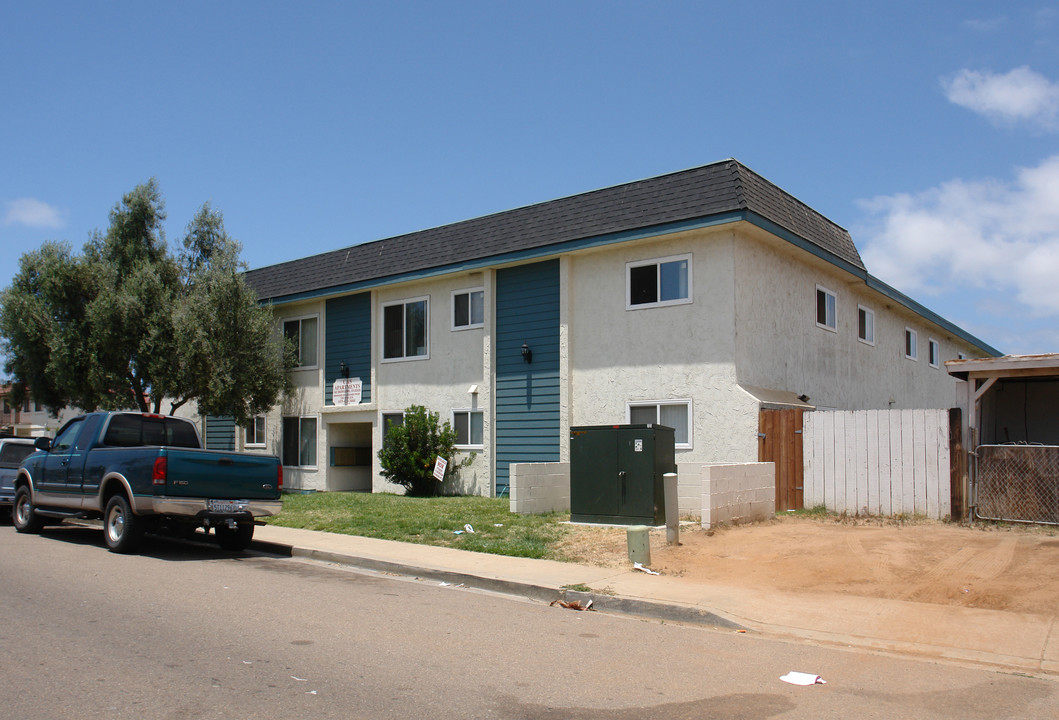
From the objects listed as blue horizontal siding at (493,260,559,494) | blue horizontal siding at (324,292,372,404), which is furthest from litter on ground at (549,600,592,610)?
blue horizontal siding at (324,292,372,404)

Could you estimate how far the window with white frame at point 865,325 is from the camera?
22266 mm

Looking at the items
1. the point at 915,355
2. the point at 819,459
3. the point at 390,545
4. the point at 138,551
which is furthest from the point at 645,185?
the point at 915,355

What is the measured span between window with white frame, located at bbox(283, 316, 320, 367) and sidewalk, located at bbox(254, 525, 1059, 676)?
1355cm

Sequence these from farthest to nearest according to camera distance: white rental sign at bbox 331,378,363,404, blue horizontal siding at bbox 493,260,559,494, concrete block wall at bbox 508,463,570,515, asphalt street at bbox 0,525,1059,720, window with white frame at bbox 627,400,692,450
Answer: white rental sign at bbox 331,378,363,404
blue horizontal siding at bbox 493,260,559,494
window with white frame at bbox 627,400,692,450
concrete block wall at bbox 508,463,570,515
asphalt street at bbox 0,525,1059,720

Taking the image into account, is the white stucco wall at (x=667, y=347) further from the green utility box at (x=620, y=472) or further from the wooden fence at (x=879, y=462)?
the green utility box at (x=620, y=472)

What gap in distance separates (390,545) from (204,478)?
9.38ft

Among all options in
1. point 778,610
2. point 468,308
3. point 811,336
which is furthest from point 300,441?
point 778,610

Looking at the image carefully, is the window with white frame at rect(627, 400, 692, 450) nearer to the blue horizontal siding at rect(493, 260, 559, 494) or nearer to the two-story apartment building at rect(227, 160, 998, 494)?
the two-story apartment building at rect(227, 160, 998, 494)

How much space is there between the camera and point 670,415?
1733 cm

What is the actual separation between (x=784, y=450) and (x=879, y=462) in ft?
5.68

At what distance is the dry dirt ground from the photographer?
30.1ft

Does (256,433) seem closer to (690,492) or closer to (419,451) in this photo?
(419,451)

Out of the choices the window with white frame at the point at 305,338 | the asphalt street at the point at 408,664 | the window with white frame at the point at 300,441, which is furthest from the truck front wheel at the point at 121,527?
the window with white frame at the point at 305,338

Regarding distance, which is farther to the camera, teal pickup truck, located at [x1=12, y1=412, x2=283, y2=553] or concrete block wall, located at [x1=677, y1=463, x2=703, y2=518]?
concrete block wall, located at [x1=677, y1=463, x2=703, y2=518]
